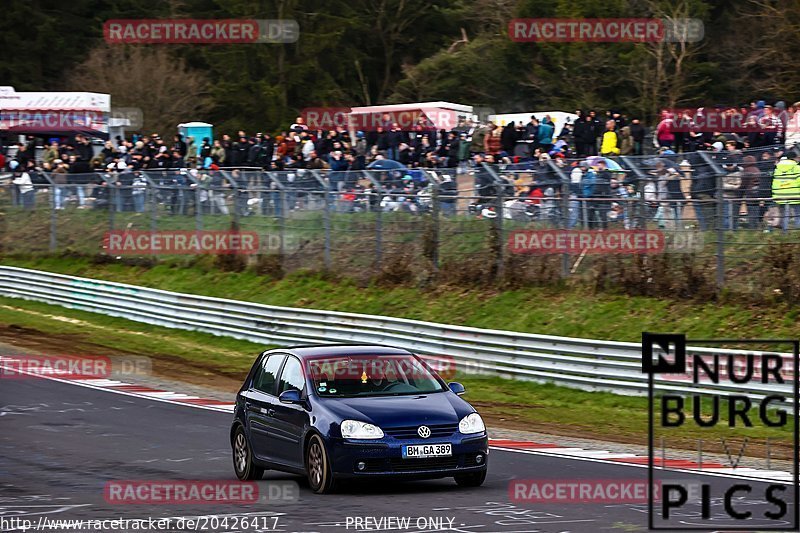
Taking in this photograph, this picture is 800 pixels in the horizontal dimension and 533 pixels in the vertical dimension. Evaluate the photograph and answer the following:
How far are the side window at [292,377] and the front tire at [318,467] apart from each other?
74cm

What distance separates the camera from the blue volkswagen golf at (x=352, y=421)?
453 inches

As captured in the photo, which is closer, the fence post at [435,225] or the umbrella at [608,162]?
the umbrella at [608,162]

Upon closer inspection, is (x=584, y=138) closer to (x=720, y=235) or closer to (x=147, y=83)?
(x=720, y=235)

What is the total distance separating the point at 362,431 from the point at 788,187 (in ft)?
35.6

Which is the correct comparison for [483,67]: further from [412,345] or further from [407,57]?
[412,345]

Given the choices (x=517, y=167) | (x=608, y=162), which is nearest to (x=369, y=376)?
(x=608, y=162)

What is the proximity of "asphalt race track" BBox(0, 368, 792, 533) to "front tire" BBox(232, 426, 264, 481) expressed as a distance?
14 centimetres

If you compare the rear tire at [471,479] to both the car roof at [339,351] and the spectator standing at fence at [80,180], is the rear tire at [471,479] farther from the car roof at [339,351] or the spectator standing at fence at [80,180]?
the spectator standing at fence at [80,180]

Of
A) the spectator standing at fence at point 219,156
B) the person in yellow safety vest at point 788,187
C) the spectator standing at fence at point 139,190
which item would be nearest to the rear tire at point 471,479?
the person in yellow safety vest at point 788,187

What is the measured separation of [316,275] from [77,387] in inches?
336

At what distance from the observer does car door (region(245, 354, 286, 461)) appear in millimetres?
12727

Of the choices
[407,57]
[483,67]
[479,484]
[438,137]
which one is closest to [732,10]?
[483,67]

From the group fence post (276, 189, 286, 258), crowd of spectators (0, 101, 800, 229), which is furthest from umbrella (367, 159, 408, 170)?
fence post (276, 189, 286, 258)

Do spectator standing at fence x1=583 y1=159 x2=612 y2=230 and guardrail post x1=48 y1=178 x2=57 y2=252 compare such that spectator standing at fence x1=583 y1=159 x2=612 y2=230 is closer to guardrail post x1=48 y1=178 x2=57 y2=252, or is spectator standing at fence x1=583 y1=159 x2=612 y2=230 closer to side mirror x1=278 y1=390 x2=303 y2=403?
side mirror x1=278 y1=390 x2=303 y2=403
